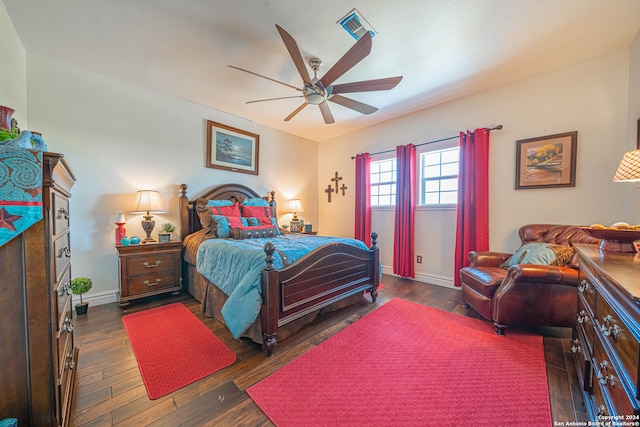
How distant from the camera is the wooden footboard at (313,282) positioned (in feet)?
6.15

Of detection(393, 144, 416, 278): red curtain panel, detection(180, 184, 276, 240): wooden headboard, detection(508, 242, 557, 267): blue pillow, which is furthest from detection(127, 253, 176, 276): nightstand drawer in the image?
detection(508, 242, 557, 267): blue pillow

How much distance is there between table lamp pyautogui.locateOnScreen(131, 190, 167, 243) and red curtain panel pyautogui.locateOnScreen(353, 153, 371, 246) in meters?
3.17

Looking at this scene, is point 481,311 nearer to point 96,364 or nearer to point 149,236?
point 96,364

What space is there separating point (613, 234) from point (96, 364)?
3490 millimetres

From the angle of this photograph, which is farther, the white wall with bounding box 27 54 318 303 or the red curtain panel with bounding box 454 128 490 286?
the red curtain panel with bounding box 454 128 490 286

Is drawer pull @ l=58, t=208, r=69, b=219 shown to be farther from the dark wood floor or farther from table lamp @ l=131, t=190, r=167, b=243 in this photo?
table lamp @ l=131, t=190, r=167, b=243

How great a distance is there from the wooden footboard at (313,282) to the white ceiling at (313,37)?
196 centimetres

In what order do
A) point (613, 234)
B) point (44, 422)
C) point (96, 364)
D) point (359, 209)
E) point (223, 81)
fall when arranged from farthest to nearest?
point (359, 209)
point (223, 81)
point (96, 364)
point (613, 234)
point (44, 422)

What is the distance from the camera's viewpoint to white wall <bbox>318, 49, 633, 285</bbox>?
2.45 metres

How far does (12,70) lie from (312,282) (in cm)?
324

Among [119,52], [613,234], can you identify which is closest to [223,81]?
[119,52]

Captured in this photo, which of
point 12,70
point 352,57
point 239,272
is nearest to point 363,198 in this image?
point 352,57

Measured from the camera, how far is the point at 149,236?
119 inches

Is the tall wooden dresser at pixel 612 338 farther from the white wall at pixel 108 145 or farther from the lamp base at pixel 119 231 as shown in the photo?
the white wall at pixel 108 145
